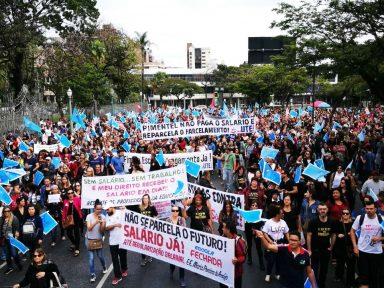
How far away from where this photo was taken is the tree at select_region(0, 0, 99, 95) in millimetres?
27859

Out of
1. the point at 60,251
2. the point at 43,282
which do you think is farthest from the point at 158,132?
the point at 43,282

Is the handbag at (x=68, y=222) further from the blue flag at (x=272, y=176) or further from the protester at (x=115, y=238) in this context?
the blue flag at (x=272, y=176)

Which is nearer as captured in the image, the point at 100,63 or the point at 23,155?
the point at 23,155

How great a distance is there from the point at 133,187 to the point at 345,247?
4794mm

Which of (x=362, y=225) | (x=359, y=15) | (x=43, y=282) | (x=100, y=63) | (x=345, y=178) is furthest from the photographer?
(x=100, y=63)

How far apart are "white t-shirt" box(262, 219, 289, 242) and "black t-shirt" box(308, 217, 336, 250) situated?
1.43 feet

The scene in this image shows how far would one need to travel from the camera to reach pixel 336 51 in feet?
55.3

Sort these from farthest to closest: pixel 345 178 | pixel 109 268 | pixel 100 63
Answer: pixel 100 63, pixel 345 178, pixel 109 268

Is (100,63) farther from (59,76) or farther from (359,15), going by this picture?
(359,15)

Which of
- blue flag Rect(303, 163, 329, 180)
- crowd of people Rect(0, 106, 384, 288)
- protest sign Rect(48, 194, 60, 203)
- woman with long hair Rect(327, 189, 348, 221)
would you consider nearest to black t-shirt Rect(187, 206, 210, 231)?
crowd of people Rect(0, 106, 384, 288)

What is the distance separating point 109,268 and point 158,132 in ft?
24.4

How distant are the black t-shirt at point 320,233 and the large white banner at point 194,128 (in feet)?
29.8

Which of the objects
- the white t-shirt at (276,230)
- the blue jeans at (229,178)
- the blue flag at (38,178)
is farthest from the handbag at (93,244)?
the blue jeans at (229,178)

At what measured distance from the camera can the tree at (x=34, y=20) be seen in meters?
27.9
